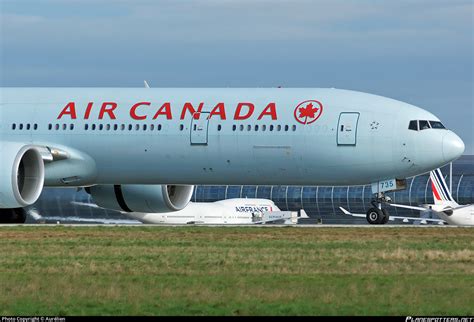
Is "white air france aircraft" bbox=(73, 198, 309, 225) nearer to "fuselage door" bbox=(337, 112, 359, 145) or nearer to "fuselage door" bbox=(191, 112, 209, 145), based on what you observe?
"fuselage door" bbox=(191, 112, 209, 145)

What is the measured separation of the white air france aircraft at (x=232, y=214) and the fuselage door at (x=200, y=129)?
26.3 m

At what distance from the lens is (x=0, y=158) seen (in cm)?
3912

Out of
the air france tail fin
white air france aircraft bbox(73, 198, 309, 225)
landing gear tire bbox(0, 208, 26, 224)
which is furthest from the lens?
white air france aircraft bbox(73, 198, 309, 225)

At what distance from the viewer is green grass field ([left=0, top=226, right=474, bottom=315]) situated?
19578 mm

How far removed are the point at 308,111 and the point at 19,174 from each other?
30.6 feet

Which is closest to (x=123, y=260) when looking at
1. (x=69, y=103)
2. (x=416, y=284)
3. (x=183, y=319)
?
(x=416, y=284)

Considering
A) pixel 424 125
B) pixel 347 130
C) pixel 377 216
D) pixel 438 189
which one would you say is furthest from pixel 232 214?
pixel 424 125

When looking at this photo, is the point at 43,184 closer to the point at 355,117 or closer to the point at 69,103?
the point at 69,103

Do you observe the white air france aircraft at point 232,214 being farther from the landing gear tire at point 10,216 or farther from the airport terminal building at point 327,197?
the landing gear tire at point 10,216

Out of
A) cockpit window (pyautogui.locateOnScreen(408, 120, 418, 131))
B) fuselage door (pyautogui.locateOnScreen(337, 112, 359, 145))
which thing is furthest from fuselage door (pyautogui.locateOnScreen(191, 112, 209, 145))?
cockpit window (pyautogui.locateOnScreen(408, 120, 418, 131))

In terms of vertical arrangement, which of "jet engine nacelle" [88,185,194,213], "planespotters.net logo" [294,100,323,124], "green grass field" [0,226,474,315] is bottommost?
"green grass field" [0,226,474,315]

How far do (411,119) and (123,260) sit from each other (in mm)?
14371

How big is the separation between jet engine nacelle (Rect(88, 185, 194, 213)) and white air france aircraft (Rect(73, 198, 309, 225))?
22.0 metres

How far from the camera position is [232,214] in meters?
72.4
